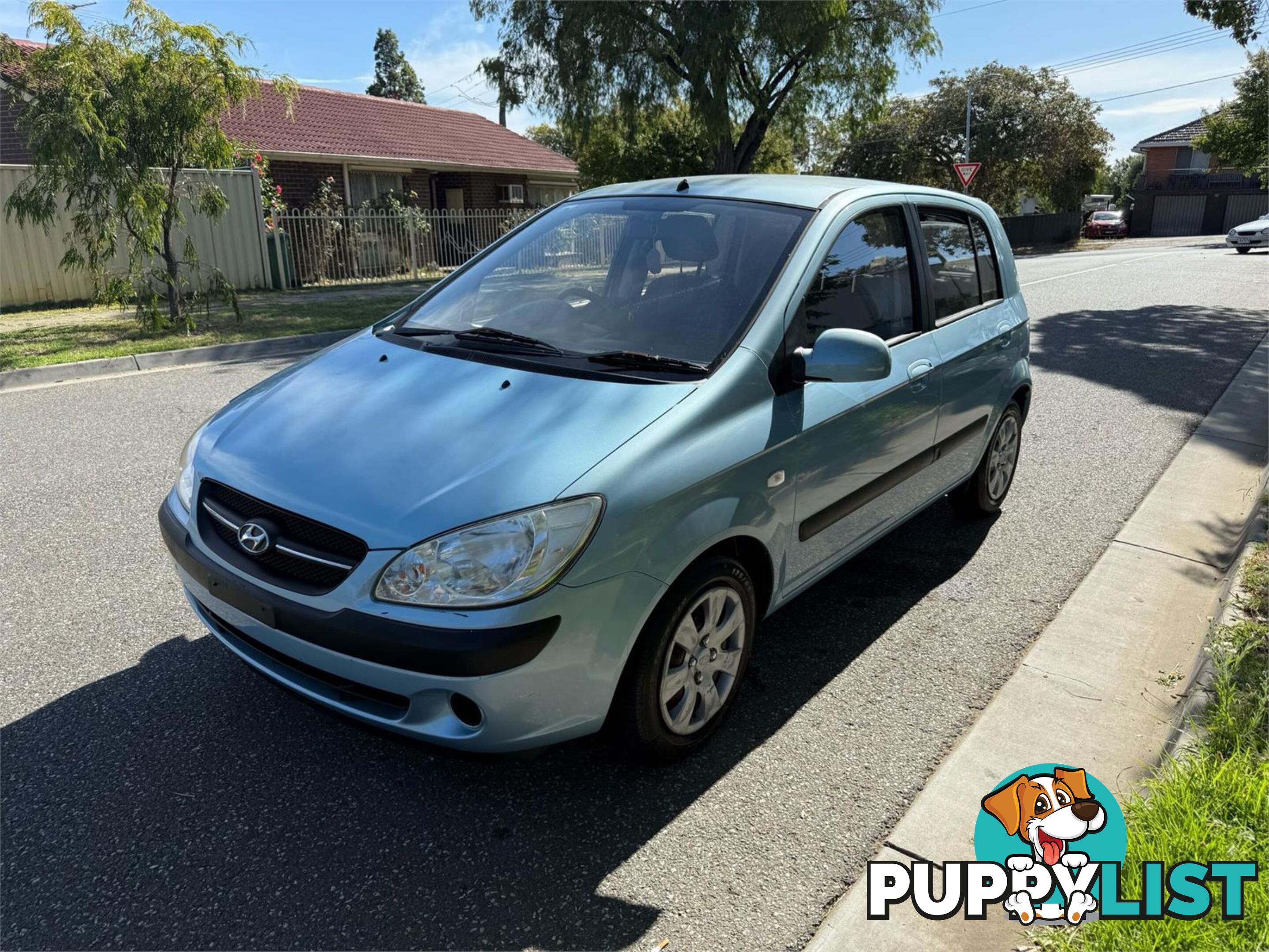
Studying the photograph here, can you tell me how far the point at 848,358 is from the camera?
2896mm

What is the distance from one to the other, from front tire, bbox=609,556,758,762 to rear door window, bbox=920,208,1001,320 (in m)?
1.87

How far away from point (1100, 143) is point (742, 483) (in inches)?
1822

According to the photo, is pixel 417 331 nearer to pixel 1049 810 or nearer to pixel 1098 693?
pixel 1049 810

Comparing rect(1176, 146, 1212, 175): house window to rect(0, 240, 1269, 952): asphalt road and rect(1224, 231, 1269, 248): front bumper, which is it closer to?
rect(1224, 231, 1269, 248): front bumper

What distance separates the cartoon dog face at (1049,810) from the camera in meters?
2.52

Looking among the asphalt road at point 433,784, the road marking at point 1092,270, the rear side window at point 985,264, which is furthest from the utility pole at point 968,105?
the asphalt road at point 433,784

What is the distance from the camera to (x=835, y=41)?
19.9 meters

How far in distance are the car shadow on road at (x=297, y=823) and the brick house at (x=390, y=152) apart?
768 inches

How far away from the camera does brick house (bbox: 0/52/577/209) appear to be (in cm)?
2169

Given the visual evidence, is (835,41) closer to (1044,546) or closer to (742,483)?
(1044,546)

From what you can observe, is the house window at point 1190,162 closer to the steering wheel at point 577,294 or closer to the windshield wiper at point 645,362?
the steering wheel at point 577,294

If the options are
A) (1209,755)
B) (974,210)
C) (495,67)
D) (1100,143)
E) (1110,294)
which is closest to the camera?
(1209,755)

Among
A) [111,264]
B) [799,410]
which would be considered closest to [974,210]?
[799,410]

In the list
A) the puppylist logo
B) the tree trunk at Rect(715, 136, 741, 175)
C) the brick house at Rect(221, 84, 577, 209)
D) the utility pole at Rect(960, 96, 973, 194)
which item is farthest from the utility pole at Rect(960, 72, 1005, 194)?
the puppylist logo
